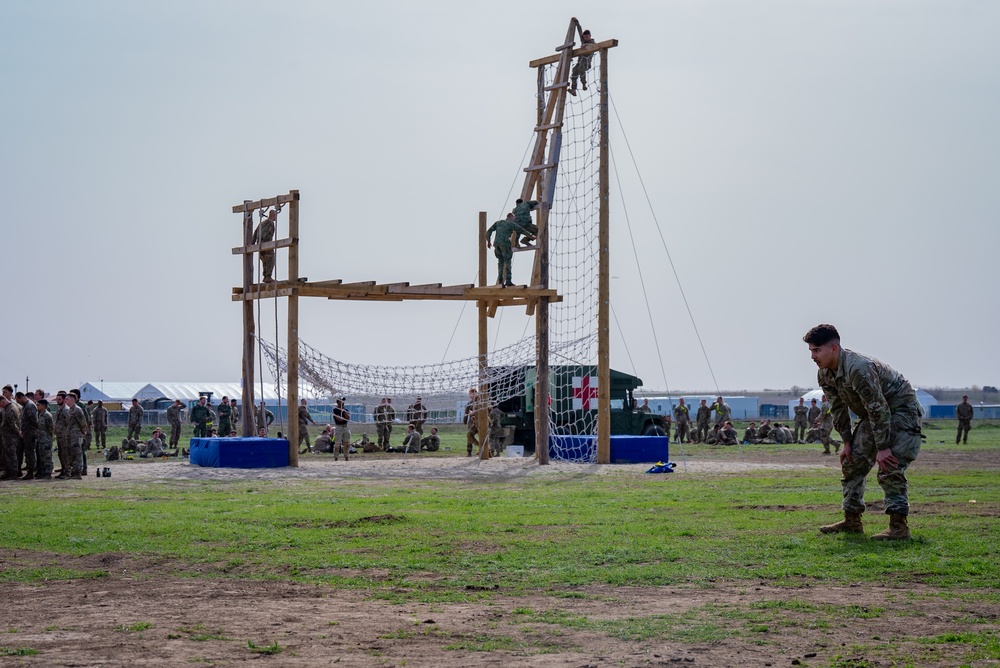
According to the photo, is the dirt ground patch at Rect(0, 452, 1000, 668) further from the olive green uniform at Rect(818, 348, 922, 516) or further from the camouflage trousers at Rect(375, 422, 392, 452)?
the camouflage trousers at Rect(375, 422, 392, 452)

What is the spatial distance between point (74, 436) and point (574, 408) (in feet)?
38.8

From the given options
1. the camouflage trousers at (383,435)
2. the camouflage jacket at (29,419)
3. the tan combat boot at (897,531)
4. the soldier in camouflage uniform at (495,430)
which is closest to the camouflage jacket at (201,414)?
the camouflage trousers at (383,435)

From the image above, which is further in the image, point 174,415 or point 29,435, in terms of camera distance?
point 174,415

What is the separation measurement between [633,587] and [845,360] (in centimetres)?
299

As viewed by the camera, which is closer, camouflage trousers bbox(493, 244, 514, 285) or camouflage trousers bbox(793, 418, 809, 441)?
camouflage trousers bbox(493, 244, 514, 285)

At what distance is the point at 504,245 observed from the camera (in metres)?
26.6

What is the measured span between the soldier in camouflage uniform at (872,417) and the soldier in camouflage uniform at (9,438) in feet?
56.4

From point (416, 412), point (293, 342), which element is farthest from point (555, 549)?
point (416, 412)

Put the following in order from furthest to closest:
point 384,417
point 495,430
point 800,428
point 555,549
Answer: point 800,428, point 495,430, point 384,417, point 555,549

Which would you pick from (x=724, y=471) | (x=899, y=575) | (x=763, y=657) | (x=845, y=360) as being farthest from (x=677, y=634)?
(x=724, y=471)

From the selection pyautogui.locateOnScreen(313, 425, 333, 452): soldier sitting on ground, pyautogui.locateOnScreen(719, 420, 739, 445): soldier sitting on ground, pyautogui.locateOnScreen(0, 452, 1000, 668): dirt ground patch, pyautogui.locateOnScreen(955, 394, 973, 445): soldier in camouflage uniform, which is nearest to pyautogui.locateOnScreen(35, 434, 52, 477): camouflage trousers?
pyautogui.locateOnScreen(313, 425, 333, 452): soldier sitting on ground

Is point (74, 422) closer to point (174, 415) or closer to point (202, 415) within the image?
point (202, 415)

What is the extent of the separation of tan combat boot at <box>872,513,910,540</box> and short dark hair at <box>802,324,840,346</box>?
157cm

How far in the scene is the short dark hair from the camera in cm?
1073
